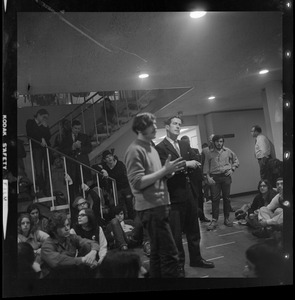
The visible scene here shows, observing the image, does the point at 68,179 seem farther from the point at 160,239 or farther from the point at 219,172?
the point at 219,172

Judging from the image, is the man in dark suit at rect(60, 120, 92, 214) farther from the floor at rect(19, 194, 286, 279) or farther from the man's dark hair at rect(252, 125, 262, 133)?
the man's dark hair at rect(252, 125, 262, 133)

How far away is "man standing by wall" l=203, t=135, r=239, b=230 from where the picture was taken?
1447 mm

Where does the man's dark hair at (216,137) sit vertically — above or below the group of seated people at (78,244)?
above

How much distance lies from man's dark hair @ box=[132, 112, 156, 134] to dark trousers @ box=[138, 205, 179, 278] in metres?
0.38

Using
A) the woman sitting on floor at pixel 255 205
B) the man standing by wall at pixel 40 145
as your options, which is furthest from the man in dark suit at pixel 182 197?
the man standing by wall at pixel 40 145

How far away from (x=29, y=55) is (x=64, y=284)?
111 cm

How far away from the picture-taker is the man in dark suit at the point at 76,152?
1.41 metres

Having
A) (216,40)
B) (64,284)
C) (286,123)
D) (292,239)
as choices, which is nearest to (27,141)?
(64,284)

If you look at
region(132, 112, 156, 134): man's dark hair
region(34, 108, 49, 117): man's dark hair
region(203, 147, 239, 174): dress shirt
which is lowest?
region(203, 147, 239, 174): dress shirt

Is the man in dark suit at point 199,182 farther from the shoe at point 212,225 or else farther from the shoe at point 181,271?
the shoe at point 181,271

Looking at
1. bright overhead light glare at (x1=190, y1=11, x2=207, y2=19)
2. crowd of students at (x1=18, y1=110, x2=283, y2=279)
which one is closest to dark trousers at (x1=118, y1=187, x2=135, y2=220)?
crowd of students at (x1=18, y1=110, x2=283, y2=279)

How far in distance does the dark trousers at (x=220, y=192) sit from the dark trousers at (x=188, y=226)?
0.10 metres

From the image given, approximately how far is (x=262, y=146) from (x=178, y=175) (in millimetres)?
446

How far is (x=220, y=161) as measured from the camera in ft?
4.79
